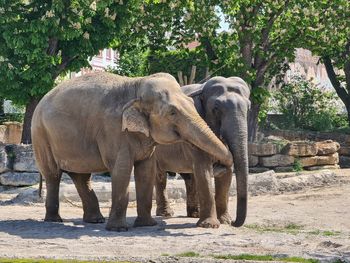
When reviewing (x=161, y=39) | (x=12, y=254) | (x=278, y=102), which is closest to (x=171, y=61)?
(x=161, y=39)

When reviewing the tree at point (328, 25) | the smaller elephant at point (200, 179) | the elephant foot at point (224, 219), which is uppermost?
the tree at point (328, 25)

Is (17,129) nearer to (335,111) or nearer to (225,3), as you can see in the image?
(225,3)

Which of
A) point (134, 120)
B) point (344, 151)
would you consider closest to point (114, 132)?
point (134, 120)

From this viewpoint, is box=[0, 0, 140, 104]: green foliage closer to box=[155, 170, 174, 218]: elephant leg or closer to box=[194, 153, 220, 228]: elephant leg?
box=[155, 170, 174, 218]: elephant leg

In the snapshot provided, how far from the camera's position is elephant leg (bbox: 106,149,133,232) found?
13742 mm

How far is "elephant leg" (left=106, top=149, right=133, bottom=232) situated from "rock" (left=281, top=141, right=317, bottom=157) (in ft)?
44.0

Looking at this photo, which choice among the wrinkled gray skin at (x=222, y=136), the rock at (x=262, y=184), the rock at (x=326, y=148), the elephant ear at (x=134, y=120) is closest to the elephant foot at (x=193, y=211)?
the wrinkled gray skin at (x=222, y=136)

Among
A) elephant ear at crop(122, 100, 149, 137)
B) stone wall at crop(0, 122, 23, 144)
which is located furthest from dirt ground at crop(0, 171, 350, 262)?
stone wall at crop(0, 122, 23, 144)

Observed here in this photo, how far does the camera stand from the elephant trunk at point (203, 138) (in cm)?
1305

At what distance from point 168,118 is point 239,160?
1.24 meters

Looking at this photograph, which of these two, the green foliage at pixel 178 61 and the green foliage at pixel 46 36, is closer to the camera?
the green foliage at pixel 46 36

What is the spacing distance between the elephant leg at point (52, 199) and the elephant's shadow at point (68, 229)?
0.69 feet

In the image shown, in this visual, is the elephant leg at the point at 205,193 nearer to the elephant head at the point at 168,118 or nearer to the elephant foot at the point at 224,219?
the elephant head at the point at 168,118

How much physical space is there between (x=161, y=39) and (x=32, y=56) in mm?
6655
